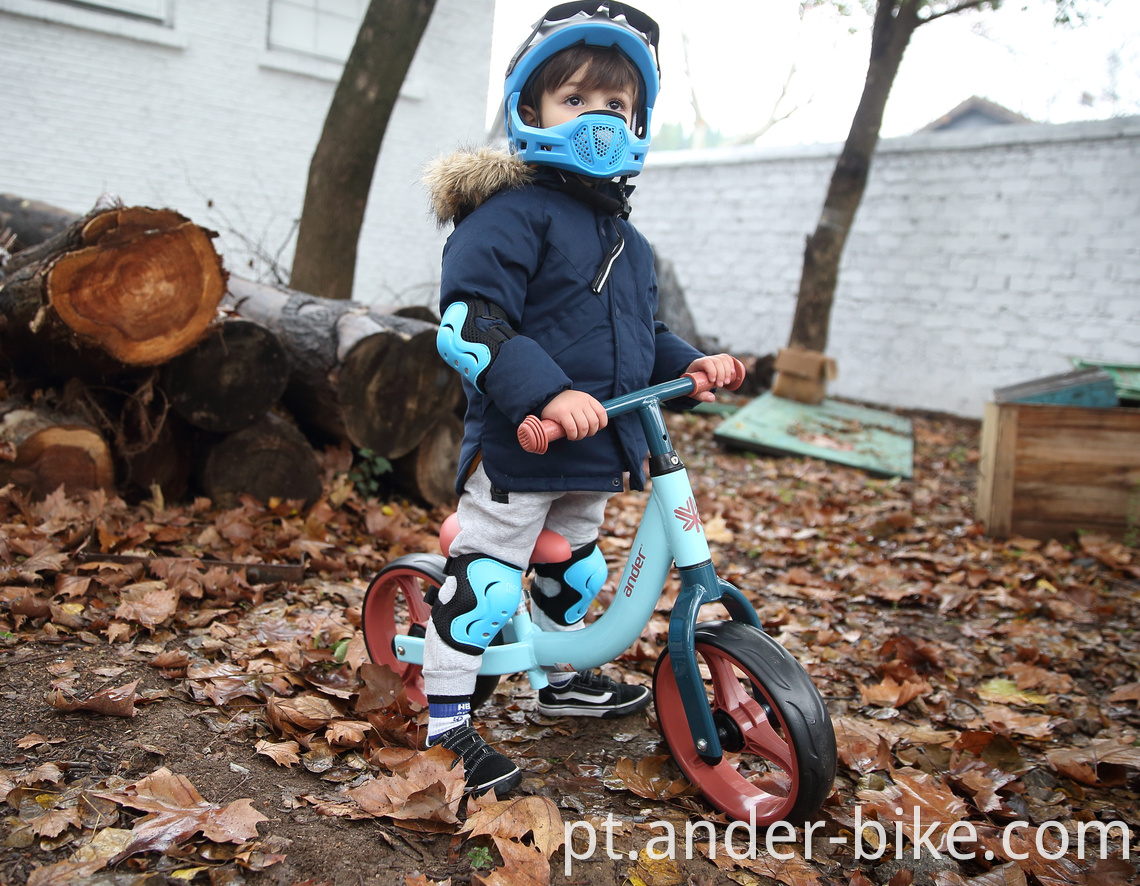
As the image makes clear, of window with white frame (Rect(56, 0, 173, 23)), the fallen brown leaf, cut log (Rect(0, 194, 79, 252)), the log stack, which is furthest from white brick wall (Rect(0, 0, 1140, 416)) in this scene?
the fallen brown leaf

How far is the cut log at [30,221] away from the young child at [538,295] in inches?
195

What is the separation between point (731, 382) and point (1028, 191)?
27.2 feet

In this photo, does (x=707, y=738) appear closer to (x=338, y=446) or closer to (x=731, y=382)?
(x=731, y=382)

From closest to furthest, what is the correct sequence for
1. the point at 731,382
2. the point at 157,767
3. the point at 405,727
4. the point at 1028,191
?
the point at 157,767, the point at 731,382, the point at 405,727, the point at 1028,191

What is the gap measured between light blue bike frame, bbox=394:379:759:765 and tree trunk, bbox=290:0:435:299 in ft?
12.5

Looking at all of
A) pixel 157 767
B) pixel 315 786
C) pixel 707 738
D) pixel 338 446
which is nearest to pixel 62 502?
pixel 338 446

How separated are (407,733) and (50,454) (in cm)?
213

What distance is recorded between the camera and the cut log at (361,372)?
3.84 metres

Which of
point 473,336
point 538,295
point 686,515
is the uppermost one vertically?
point 538,295

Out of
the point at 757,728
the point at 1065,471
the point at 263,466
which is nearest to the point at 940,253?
the point at 1065,471

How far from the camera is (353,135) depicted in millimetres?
5141

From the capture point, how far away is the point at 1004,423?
4527 mm

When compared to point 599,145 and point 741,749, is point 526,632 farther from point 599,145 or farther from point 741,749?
point 599,145

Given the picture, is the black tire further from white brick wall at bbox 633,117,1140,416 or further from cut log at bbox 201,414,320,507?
white brick wall at bbox 633,117,1140,416
